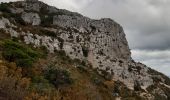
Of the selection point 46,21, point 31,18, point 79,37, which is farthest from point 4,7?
point 79,37

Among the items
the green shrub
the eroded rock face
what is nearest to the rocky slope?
the eroded rock face

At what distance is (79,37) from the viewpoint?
11725 cm

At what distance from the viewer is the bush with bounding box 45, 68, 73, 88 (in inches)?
2630

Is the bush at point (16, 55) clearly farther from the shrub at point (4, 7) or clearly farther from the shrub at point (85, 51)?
the shrub at point (4, 7)

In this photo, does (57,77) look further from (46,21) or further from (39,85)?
(46,21)

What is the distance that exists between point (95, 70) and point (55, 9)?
2888cm

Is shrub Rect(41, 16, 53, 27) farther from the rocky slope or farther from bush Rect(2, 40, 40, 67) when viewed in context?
bush Rect(2, 40, 40, 67)

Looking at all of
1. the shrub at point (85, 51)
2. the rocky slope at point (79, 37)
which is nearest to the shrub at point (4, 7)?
the rocky slope at point (79, 37)

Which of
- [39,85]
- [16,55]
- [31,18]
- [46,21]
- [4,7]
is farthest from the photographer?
[46,21]

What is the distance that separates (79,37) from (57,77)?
49.9 m

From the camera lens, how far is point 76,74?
8656 centimetres

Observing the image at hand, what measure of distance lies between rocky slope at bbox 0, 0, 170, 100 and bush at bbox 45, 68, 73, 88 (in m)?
27.1

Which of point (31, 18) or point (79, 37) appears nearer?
point (31, 18)

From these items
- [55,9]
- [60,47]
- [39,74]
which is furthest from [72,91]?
[55,9]
